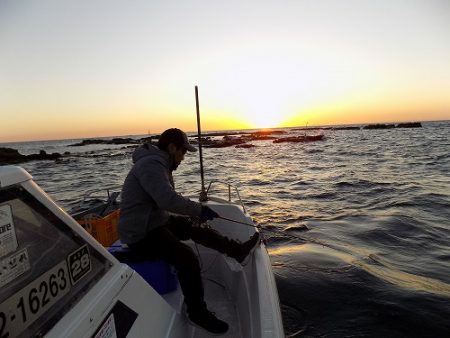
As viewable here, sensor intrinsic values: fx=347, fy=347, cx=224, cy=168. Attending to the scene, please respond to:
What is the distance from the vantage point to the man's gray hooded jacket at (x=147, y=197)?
355 centimetres

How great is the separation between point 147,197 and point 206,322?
1.52m

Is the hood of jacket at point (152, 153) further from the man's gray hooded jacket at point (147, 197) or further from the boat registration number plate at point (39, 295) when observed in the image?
the boat registration number plate at point (39, 295)

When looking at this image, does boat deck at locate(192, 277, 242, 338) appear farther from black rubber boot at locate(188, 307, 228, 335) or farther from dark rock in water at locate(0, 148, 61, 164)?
dark rock in water at locate(0, 148, 61, 164)

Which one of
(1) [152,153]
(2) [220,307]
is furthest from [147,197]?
(2) [220,307]

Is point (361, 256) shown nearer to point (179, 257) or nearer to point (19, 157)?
point (179, 257)

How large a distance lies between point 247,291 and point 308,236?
19.7 feet

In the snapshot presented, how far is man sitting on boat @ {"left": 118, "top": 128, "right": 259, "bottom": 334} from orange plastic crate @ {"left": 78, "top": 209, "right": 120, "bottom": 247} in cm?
185

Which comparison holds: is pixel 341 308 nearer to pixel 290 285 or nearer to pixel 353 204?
pixel 290 285

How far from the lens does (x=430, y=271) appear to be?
23.8 ft

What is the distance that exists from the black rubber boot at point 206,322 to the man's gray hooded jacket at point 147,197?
40.7 inches

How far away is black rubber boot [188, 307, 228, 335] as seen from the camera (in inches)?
150

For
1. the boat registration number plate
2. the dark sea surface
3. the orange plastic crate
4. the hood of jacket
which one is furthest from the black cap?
the dark sea surface

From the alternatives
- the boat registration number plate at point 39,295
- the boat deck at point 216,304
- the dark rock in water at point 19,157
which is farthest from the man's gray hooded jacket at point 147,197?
the dark rock in water at point 19,157

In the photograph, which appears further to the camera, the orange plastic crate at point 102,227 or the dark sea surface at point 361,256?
the dark sea surface at point 361,256
